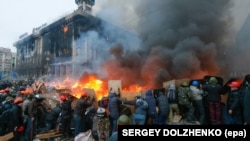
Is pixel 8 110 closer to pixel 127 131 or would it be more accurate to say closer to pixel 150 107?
pixel 150 107

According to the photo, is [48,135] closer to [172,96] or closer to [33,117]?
[33,117]

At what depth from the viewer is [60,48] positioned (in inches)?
1475

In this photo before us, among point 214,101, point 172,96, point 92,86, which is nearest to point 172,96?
point 172,96

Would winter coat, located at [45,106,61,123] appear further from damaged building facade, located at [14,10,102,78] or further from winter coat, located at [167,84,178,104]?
damaged building facade, located at [14,10,102,78]

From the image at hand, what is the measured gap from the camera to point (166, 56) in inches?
701

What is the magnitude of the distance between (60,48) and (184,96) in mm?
31126

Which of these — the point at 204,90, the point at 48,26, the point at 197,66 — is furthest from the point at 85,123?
the point at 48,26

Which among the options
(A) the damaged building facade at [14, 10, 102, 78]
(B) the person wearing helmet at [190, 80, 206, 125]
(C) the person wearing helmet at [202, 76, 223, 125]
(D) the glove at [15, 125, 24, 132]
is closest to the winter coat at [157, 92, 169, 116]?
(B) the person wearing helmet at [190, 80, 206, 125]

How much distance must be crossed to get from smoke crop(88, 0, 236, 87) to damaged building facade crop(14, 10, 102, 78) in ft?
40.4

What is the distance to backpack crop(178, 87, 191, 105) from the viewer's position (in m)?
9.23

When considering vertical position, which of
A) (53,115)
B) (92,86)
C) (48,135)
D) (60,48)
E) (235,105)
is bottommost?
(48,135)

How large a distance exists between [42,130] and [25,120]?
167 centimetres

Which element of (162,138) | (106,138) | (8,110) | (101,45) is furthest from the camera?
(101,45)

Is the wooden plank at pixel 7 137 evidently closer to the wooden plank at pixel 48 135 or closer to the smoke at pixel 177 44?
the wooden plank at pixel 48 135
